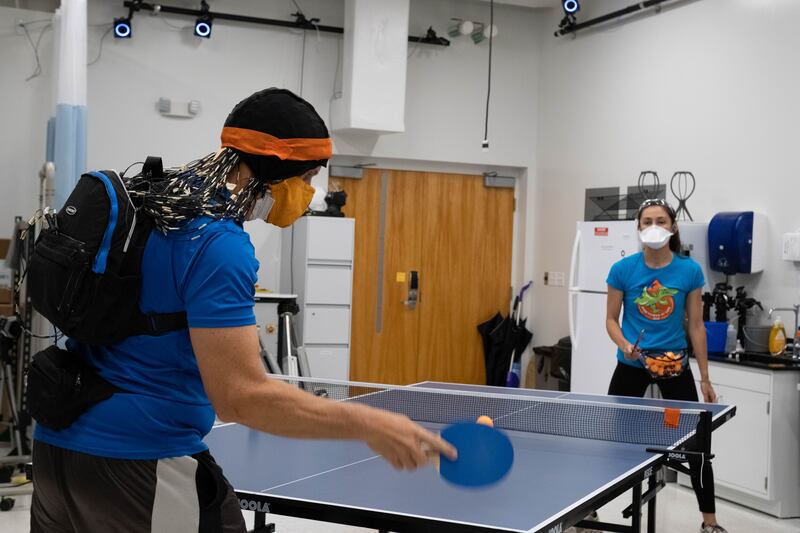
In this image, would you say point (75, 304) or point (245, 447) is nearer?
point (75, 304)

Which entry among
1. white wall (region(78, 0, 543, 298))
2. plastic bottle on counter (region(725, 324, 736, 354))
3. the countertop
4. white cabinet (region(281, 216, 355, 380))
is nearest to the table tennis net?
the countertop

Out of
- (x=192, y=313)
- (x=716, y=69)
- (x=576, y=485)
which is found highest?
(x=716, y=69)

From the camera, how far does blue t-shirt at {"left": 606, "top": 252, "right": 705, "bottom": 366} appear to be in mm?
4535

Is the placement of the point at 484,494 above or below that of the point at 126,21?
below

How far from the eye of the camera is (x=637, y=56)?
299 inches

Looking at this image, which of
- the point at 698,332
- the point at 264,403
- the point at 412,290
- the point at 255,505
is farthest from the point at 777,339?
the point at 264,403

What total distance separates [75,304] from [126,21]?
6558 mm

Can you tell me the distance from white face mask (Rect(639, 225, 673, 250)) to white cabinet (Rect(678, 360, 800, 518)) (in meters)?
1.30

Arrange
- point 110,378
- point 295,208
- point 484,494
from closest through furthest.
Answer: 1. point 110,378
2. point 295,208
3. point 484,494

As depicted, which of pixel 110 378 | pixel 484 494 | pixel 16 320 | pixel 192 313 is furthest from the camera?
pixel 16 320

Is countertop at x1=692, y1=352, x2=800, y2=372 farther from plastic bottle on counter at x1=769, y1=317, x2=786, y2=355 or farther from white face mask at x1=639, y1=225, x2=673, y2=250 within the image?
white face mask at x1=639, y1=225, x2=673, y2=250

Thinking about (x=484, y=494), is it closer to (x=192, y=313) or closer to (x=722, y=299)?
(x=192, y=313)

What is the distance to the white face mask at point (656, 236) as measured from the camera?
4.55 metres

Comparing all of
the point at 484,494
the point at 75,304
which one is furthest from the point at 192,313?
the point at 484,494
